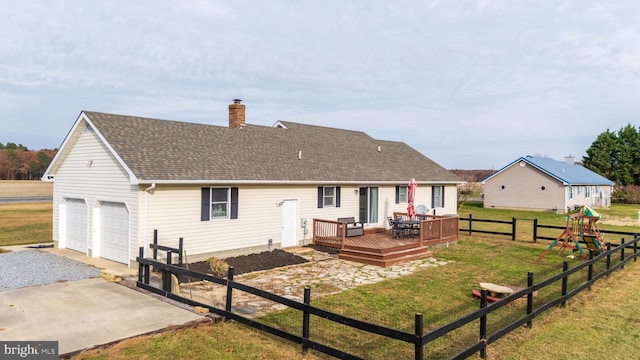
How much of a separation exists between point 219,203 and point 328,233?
5607 millimetres

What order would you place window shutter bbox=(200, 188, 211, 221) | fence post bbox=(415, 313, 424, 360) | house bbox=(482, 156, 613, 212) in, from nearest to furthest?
fence post bbox=(415, 313, 424, 360), window shutter bbox=(200, 188, 211, 221), house bbox=(482, 156, 613, 212)

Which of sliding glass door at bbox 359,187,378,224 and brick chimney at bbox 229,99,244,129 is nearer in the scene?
brick chimney at bbox 229,99,244,129

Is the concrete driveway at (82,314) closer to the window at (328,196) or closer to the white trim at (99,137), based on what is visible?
the white trim at (99,137)

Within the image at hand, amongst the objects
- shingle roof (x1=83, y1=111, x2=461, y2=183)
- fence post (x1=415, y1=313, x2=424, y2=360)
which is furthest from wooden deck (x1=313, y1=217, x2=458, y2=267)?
fence post (x1=415, y1=313, x2=424, y2=360)

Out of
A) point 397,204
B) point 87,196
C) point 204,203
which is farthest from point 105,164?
point 397,204

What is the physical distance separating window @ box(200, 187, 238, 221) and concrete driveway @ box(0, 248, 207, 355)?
4.32 metres

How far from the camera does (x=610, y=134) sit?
63938mm

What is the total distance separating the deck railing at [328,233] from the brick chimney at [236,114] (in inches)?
270

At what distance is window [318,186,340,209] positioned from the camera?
1981 centimetres

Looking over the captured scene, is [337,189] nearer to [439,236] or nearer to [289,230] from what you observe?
[289,230]

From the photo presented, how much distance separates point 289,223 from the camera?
722 inches

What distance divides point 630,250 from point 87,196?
939 inches

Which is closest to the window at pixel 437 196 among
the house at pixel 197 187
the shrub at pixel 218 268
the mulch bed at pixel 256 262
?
the house at pixel 197 187

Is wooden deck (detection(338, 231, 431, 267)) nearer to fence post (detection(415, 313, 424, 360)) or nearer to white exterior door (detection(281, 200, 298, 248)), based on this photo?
white exterior door (detection(281, 200, 298, 248))
